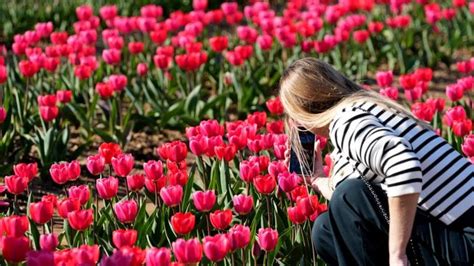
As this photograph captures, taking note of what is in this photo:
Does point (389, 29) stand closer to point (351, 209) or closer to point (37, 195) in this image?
point (37, 195)

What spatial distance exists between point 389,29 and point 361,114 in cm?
498

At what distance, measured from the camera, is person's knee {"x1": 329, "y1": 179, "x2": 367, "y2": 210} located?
361 centimetres

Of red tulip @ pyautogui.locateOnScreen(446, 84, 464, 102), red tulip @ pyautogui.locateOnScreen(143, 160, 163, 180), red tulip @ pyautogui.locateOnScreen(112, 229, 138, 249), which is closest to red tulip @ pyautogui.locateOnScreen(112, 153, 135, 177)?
red tulip @ pyautogui.locateOnScreen(143, 160, 163, 180)

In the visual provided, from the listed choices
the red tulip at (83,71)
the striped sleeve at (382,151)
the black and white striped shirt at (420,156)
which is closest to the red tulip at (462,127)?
the black and white striped shirt at (420,156)

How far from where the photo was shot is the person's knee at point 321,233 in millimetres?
3742

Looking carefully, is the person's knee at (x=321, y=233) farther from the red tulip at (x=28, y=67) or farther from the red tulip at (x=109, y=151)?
the red tulip at (x=28, y=67)

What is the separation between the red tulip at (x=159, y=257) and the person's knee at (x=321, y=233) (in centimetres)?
68

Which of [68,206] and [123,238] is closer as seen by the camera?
[123,238]

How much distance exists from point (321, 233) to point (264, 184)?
1.40 ft

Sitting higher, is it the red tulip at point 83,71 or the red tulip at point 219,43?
the red tulip at point 83,71

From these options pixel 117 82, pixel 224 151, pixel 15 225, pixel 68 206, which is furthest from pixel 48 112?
pixel 15 225

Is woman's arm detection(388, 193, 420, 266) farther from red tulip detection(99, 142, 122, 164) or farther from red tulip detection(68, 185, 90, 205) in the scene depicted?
red tulip detection(99, 142, 122, 164)

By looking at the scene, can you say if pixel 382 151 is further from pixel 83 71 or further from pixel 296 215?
pixel 83 71

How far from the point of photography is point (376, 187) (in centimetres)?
364
